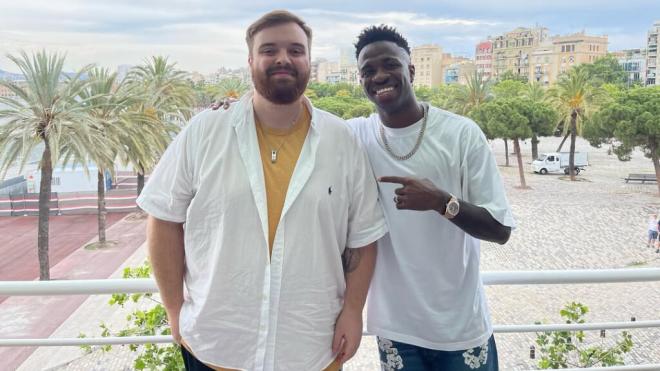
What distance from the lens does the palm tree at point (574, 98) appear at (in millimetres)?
18891

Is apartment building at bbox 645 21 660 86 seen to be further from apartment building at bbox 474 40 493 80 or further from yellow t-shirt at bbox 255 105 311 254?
yellow t-shirt at bbox 255 105 311 254

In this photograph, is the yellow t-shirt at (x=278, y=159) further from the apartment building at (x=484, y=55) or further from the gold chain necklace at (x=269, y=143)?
the apartment building at (x=484, y=55)

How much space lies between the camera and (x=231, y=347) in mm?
953

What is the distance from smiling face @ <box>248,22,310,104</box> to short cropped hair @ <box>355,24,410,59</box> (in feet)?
0.73

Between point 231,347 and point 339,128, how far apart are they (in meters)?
0.42

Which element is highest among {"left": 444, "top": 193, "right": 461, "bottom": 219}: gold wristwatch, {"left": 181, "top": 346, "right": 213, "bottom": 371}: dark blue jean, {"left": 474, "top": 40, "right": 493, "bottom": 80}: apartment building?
{"left": 474, "top": 40, "right": 493, "bottom": 80}: apartment building

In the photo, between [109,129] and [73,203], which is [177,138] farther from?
[73,203]

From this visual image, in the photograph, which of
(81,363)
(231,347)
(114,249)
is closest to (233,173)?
(231,347)

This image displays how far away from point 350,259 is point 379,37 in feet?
1.47

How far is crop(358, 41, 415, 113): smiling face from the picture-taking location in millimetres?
1070

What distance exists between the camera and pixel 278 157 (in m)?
0.95

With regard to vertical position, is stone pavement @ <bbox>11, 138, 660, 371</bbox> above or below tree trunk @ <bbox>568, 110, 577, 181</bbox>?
below

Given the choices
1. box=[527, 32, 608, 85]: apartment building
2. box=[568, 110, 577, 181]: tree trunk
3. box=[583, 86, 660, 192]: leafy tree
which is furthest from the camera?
box=[527, 32, 608, 85]: apartment building

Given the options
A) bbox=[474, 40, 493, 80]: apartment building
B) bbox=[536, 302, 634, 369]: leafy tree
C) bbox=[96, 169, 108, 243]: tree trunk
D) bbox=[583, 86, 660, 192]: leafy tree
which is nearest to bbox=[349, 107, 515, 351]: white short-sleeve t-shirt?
bbox=[536, 302, 634, 369]: leafy tree
